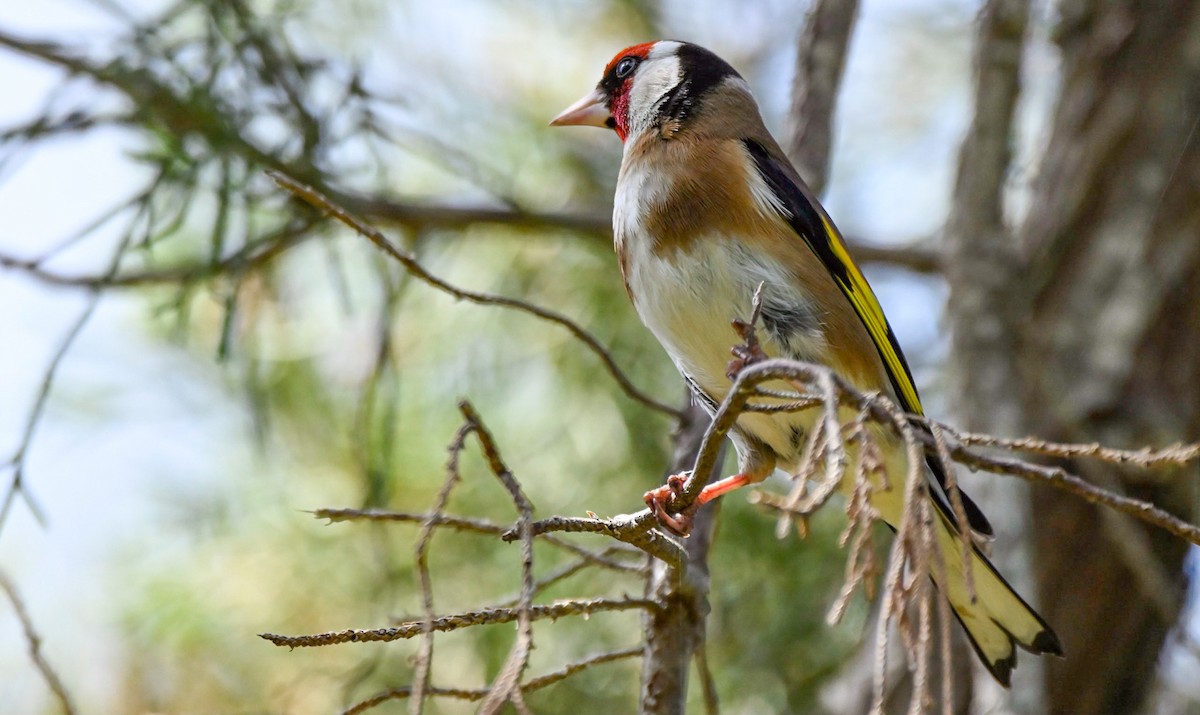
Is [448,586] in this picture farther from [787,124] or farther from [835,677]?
[787,124]

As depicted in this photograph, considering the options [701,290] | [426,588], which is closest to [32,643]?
[426,588]

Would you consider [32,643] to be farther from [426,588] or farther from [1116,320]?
[1116,320]

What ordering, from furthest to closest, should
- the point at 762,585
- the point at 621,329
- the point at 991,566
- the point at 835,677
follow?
the point at 621,329, the point at 762,585, the point at 835,677, the point at 991,566

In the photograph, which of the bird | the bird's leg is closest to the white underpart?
the bird

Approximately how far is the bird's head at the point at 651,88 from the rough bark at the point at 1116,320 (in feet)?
4.20

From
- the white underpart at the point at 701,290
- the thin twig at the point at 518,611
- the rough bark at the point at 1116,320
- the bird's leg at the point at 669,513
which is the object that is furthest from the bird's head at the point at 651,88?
the thin twig at the point at 518,611

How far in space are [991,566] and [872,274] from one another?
6.95 feet

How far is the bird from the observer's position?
115 inches

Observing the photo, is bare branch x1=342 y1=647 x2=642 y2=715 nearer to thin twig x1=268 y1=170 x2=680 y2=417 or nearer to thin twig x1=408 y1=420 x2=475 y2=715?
thin twig x1=408 y1=420 x2=475 y2=715

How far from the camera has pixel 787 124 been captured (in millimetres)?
3760

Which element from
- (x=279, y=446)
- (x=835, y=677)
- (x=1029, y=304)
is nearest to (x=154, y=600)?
(x=279, y=446)

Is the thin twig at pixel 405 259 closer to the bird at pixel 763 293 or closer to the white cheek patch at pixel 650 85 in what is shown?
the bird at pixel 763 293

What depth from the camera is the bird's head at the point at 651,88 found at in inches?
138

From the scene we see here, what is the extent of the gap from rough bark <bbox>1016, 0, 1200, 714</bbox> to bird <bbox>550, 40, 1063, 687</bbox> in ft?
2.95
